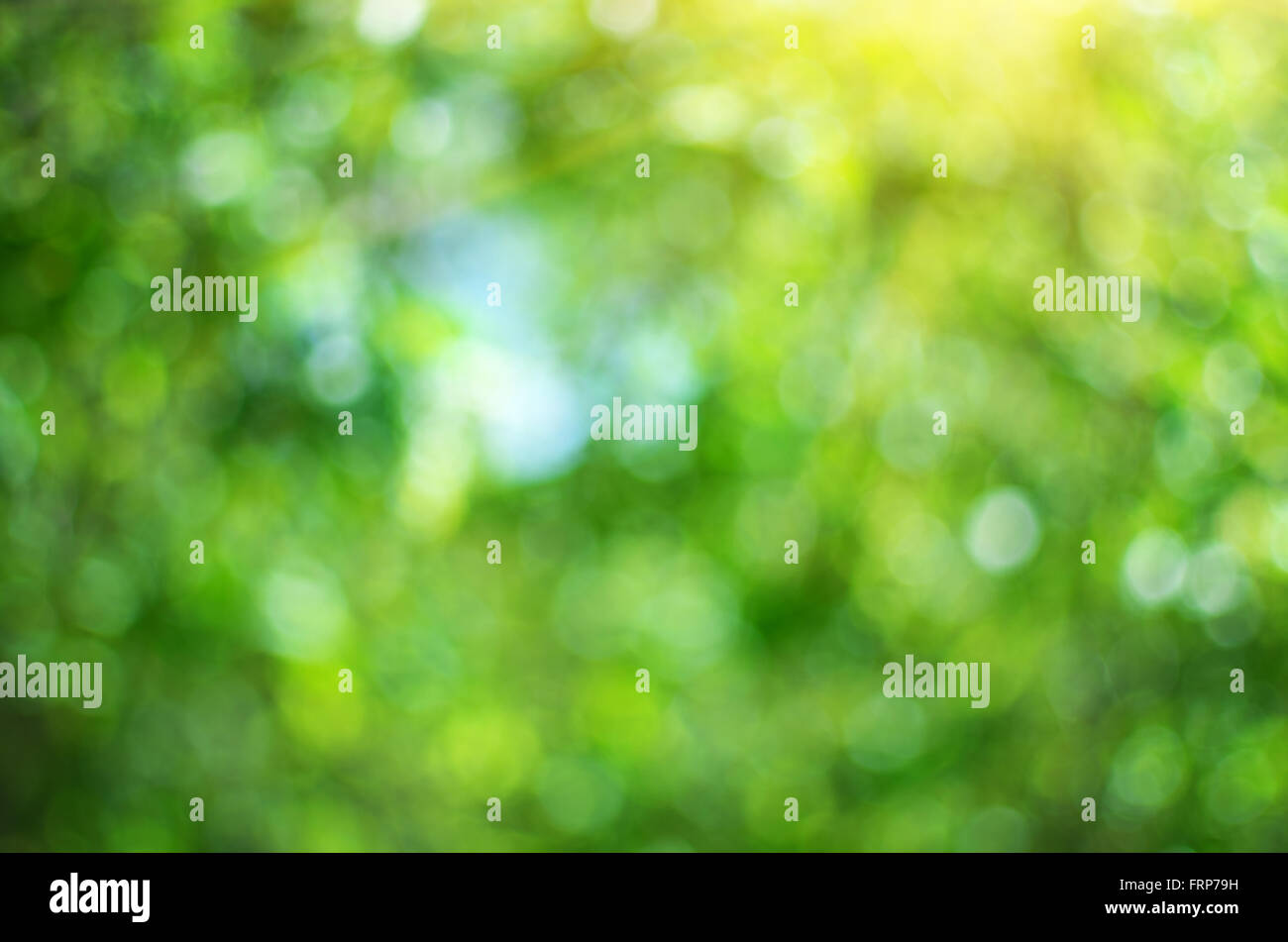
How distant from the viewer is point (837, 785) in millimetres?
1267

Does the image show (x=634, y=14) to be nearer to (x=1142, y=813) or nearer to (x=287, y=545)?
(x=287, y=545)

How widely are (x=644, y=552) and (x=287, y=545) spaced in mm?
456

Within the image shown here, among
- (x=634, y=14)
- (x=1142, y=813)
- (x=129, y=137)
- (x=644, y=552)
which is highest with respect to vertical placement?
(x=634, y=14)

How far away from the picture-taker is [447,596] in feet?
4.18

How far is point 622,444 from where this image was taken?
1.28 meters

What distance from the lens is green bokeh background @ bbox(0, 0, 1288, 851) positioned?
4.16 feet

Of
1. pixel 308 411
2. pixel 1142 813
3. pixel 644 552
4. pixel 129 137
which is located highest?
pixel 129 137

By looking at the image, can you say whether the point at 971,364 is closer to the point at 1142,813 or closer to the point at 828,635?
the point at 828,635

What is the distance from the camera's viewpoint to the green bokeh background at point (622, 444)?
1.27 metres

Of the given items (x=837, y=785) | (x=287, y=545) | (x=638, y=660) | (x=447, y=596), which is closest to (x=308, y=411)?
(x=287, y=545)

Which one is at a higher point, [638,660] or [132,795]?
[638,660]

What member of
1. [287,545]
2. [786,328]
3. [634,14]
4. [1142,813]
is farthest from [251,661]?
[1142,813]

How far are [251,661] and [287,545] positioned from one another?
6.0 inches

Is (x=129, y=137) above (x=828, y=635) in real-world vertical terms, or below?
above
